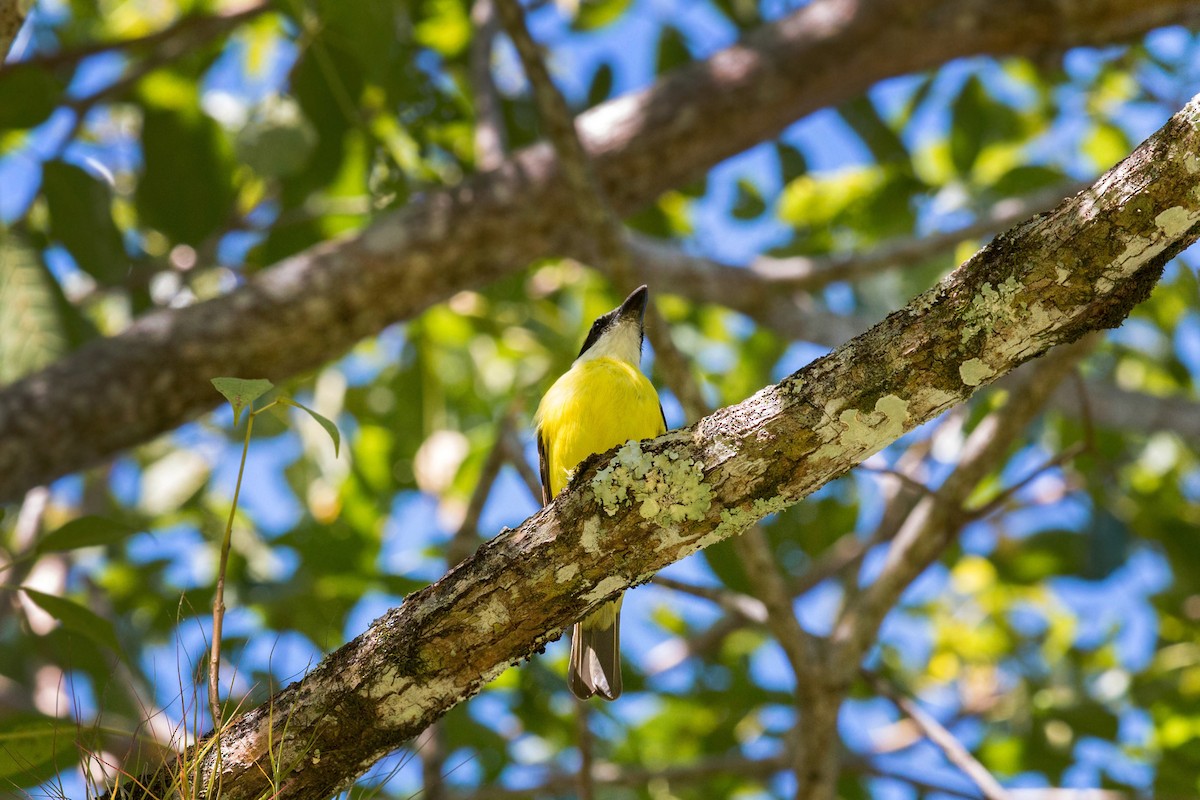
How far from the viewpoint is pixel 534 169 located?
5.01m

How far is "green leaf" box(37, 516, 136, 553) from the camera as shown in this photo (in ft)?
10.0

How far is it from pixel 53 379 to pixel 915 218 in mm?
4610

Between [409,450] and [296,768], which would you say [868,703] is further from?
[296,768]

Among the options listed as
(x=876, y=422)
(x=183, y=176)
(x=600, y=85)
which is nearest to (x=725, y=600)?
(x=876, y=422)

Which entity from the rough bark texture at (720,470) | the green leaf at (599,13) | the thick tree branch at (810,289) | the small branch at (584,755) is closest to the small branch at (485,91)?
the green leaf at (599,13)

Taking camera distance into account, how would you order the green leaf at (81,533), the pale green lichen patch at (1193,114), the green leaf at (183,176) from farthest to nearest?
1. the green leaf at (183,176)
2. the green leaf at (81,533)
3. the pale green lichen patch at (1193,114)

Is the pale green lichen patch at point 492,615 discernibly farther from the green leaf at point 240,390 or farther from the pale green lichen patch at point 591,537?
the green leaf at point 240,390

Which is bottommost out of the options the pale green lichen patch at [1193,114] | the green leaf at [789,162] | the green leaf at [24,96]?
the pale green lichen patch at [1193,114]

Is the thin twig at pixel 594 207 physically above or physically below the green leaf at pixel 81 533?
above

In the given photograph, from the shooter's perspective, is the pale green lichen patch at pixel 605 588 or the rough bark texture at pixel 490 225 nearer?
the pale green lichen patch at pixel 605 588

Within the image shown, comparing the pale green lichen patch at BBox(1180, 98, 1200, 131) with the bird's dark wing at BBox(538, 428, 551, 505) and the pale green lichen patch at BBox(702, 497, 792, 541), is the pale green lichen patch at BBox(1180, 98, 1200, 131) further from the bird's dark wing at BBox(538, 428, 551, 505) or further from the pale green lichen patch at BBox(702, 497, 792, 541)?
the bird's dark wing at BBox(538, 428, 551, 505)

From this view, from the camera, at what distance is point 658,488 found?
2.16 m

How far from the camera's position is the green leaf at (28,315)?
14.9ft

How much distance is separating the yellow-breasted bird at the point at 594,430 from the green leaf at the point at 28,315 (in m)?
2.05
